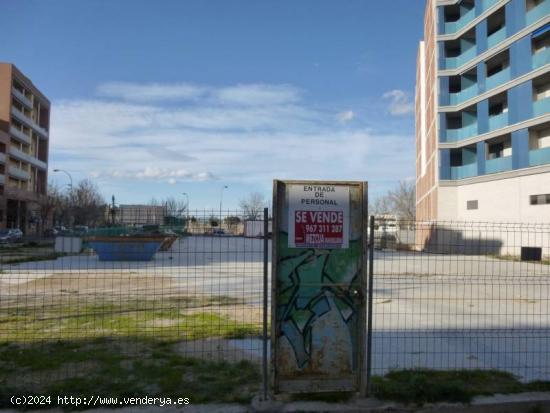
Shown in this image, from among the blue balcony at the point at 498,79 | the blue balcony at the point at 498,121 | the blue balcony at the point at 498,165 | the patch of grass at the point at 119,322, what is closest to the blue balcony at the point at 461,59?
the blue balcony at the point at 498,79

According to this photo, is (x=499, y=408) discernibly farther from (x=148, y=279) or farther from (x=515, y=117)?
(x=515, y=117)

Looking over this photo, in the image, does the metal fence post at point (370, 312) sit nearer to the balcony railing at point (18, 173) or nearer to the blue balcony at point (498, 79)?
the blue balcony at point (498, 79)

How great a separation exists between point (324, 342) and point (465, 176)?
37440mm

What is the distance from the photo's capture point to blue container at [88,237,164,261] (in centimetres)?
Answer: 2164

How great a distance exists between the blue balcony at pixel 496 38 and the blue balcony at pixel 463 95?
10.9ft

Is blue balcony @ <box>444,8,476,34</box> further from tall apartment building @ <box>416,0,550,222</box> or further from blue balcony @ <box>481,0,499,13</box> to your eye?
blue balcony @ <box>481,0,499,13</box>

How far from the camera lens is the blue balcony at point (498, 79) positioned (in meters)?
34.6

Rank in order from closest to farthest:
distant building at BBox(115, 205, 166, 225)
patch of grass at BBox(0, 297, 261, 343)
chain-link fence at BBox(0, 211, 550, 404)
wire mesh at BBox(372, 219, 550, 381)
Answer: chain-link fence at BBox(0, 211, 550, 404), distant building at BBox(115, 205, 166, 225), wire mesh at BBox(372, 219, 550, 381), patch of grass at BBox(0, 297, 261, 343)

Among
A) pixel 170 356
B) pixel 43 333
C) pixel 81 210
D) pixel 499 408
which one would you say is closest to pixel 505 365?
pixel 499 408

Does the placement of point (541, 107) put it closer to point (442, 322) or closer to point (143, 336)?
point (442, 322)

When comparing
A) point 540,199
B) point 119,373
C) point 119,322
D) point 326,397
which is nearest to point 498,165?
point 540,199

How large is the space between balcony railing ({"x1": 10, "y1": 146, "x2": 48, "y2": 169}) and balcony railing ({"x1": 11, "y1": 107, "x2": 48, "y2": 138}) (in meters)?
4.93

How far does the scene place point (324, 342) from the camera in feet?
15.8

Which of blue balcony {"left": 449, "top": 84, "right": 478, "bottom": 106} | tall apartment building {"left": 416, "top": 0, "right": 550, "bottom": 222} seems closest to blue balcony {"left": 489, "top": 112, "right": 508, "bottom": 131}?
tall apartment building {"left": 416, "top": 0, "right": 550, "bottom": 222}
